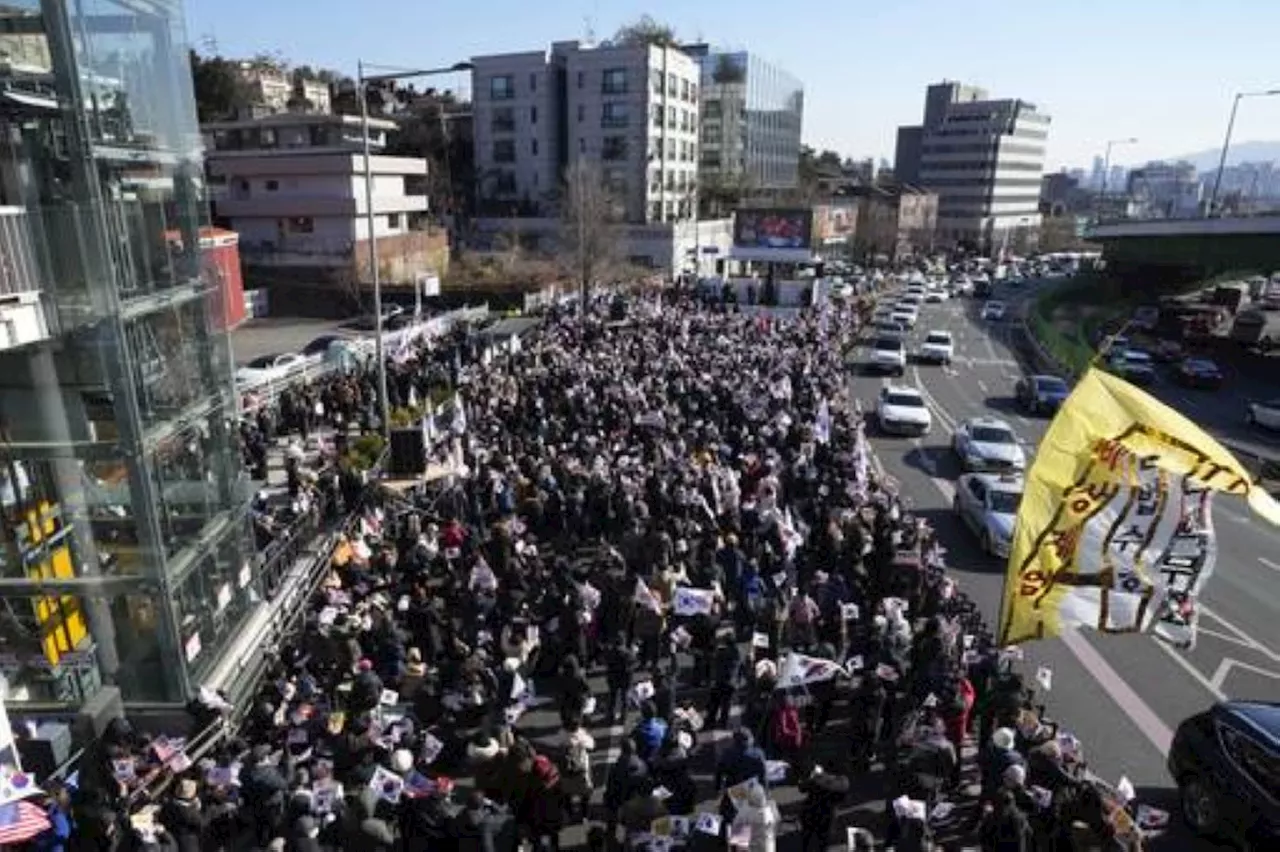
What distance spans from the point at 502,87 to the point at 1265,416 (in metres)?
63.4

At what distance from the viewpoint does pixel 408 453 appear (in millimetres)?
19578

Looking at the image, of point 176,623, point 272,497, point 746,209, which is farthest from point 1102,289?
point 176,623

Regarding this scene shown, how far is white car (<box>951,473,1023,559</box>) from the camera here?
55.1 ft

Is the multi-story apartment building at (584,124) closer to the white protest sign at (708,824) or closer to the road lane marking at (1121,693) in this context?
the road lane marking at (1121,693)

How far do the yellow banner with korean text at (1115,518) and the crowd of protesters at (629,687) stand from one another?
1.89m

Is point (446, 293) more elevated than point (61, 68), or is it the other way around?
point (61, 68)

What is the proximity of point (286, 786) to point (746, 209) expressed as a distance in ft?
167

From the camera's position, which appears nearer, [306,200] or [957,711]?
[957,711]

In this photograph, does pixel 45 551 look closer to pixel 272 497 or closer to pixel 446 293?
pixel 272 497

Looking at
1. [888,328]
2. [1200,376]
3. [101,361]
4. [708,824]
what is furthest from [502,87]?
[708,824]

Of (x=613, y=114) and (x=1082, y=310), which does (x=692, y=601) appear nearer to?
(x=1082, y=310)

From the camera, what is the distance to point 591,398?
2308 cm

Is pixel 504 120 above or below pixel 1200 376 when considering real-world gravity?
above

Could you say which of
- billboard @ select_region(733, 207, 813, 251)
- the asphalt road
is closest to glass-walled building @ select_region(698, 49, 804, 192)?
billboard @ select_region(733, 207, 813, 251)
